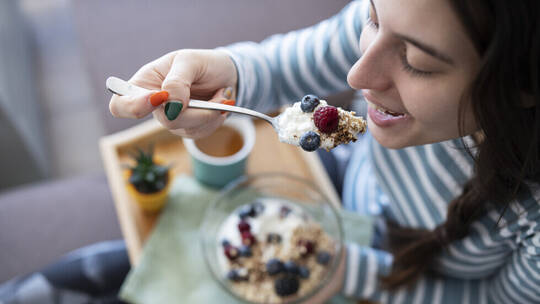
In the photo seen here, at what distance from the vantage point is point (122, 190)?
0.85 metres

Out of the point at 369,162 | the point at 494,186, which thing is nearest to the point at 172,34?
the point at 369,162

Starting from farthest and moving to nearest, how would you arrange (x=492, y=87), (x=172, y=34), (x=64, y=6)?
(x=64, y=6)
(x=172, y=34)
(x=492, y=87)

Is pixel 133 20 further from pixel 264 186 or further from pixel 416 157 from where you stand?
pixel 416 157

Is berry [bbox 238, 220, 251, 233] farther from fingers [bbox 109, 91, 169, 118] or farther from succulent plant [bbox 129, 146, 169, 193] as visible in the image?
fingers [bbox 109, 91, 169, 118]

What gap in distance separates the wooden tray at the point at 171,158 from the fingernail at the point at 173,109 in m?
0.45

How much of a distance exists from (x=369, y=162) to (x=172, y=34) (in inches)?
25.4

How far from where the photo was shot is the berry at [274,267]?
2.42 ft

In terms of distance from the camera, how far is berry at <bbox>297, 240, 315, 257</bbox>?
29.8 inches

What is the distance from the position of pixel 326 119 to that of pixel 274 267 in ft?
1.23

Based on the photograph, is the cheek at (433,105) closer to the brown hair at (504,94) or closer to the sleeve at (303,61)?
the brown hair at (504,94)

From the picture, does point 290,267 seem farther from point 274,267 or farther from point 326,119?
point 326,119

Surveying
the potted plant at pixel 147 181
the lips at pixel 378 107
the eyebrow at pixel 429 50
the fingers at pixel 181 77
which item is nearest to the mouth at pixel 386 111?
the lips at pixel 378 107

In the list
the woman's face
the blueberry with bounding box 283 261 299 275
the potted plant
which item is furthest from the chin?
the potted plant

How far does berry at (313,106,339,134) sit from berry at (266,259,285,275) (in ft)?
1.16
